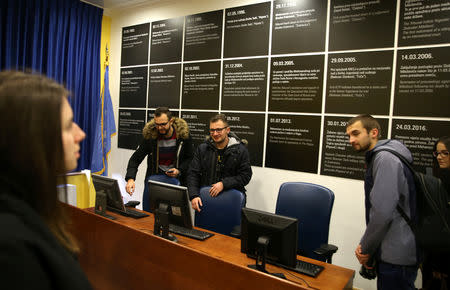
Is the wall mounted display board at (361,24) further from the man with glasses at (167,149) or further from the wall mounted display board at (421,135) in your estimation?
the man with glasses at (167,149)

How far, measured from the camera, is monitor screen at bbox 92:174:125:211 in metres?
2.47

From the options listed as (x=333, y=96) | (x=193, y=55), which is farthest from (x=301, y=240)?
(x=193, y=55)

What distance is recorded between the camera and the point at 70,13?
452 centimetres

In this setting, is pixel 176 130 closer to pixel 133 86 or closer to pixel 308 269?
pixel 133 86

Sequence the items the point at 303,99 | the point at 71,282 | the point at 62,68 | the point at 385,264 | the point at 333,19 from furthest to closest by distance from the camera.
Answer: the point at 62,68 < the point at 303,99 < the point at 333,19 < the point at 385,264 < the point at 71,282

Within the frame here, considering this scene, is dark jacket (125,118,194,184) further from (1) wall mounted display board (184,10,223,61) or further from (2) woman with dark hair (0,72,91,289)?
(2) woman with dark hair (0,72,91,289)

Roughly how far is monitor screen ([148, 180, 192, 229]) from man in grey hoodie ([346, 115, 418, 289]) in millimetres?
1227

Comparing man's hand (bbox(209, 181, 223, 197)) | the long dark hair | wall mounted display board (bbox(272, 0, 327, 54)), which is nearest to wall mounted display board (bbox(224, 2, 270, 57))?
wall mounted display board (bbox(272, 0, 327, 54))

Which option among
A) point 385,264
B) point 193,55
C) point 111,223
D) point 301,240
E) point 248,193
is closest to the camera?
point 385,264

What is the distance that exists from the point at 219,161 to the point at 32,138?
263cm

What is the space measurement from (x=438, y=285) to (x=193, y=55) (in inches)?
142

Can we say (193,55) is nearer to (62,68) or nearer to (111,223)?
(62,68)

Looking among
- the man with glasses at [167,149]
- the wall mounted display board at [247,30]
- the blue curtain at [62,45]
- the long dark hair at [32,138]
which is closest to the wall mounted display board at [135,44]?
the blue curtain at [62,45]

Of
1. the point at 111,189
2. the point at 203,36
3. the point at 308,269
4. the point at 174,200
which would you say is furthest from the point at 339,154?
the point at 203,36
